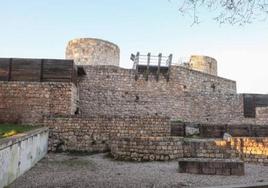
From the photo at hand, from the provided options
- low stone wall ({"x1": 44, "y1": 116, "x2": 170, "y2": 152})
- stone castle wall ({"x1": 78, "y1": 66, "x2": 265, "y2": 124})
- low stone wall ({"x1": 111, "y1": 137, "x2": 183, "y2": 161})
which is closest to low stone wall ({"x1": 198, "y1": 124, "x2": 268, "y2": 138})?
low stone wall ({"x1": 44, "y1": 116, "x2": 170, "y2": 152})

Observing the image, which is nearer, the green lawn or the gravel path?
the gravel path

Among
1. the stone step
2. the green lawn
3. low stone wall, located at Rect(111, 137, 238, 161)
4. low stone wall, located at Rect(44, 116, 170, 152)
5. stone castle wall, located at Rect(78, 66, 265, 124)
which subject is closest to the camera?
the stone step

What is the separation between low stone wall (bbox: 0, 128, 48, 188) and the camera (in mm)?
5978

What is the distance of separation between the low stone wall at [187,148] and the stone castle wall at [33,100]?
4.16m

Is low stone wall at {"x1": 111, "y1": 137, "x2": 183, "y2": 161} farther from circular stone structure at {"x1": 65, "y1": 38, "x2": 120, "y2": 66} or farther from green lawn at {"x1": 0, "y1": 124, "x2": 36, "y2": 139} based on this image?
circular stone structure at {"x1": 65, "y1": 38, "x2": 120, "y2": 66}

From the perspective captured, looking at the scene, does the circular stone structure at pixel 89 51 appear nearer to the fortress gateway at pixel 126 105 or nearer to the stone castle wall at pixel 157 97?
the fortress gateway at pixel 126 105

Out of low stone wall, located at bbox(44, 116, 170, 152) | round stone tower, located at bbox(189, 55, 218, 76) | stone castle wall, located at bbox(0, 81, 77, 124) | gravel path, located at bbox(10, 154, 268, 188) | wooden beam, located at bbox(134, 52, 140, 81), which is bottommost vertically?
gravel path, located at bbox(10, 154, 268, 188)

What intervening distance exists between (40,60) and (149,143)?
22.7 ft

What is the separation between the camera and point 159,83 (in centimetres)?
1847

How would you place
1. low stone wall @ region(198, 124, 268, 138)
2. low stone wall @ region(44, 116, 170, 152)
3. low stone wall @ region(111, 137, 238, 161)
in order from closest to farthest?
low stone wall @ region(111, 137, 238, 161) < low stone wall @ region(44, 116, 170, 152) < low stone wall @ region(198, 124, 268, 138)

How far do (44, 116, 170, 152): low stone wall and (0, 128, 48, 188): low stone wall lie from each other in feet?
7.58

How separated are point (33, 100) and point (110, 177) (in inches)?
300

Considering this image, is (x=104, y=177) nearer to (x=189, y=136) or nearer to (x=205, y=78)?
(x=189, y=136)

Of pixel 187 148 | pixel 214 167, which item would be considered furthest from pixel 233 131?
pixel 214 167
